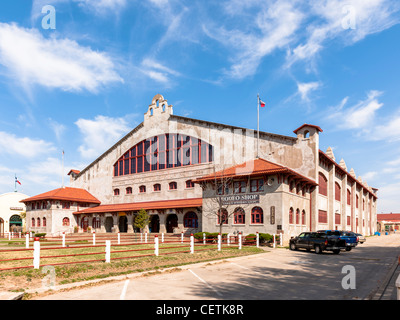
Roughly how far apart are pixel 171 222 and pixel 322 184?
20161mm

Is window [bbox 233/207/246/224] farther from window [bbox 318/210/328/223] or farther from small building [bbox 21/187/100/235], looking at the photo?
small building [bbox 21/187/100/235]

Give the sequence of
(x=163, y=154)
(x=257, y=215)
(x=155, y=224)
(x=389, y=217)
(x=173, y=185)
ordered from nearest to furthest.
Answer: (x=257, y=215)
(x=173, y=185)
(x=163, y=154)
(x=155, y=224)
(x=389, y=217)

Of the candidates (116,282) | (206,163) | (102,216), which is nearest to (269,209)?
(206,163)

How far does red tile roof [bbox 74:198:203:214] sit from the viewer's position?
42638mm

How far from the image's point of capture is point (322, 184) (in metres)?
44.1

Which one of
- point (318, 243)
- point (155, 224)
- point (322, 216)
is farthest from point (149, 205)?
point (318, 243)

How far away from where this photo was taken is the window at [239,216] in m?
35.7

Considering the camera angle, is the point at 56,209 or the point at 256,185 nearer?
the point at 256,185

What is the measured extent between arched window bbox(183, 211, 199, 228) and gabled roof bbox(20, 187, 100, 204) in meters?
20.3

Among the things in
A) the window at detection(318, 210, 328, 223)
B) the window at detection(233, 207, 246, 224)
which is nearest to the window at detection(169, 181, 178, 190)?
the window at detection(233, 207, 246, 224)

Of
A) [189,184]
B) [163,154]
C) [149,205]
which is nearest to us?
[189,184]

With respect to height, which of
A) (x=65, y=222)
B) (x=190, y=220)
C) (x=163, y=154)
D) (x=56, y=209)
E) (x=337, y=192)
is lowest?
(x=65, y=222)

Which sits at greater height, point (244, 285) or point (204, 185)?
point (204, 185)

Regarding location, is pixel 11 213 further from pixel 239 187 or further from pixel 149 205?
pixel 239 187
